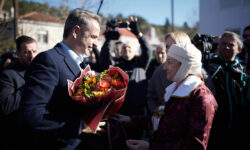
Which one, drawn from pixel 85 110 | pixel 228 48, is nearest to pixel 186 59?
pixel 85 110

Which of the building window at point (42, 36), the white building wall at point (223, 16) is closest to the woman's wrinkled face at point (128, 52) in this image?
the white building wall at point (223, 16)

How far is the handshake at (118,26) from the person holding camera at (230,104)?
1.56 m

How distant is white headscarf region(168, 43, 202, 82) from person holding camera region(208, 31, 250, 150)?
172 centimetres

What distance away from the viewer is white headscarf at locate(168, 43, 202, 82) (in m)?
1.78

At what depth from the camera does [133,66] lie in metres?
4.02

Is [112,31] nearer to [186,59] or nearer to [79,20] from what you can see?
[79,20]

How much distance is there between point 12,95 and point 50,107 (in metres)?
1.50

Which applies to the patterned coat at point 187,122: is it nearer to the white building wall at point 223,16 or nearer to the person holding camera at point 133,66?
the person holding camera at point 133,66

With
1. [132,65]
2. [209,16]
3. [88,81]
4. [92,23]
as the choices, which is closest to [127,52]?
[132,65]

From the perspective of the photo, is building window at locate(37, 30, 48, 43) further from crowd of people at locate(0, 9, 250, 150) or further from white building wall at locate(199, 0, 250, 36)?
crowd of people at locate(0, 9, 250, 150)

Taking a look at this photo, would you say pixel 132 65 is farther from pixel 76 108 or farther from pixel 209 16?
pixel 209 16

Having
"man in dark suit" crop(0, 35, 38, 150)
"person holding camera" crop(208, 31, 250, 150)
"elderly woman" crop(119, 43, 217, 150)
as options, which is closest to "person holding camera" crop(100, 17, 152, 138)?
"person holding camera" crop(208, 31, 250, 150)

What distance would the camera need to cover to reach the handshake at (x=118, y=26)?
368cm

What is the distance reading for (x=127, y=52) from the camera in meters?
4.11
